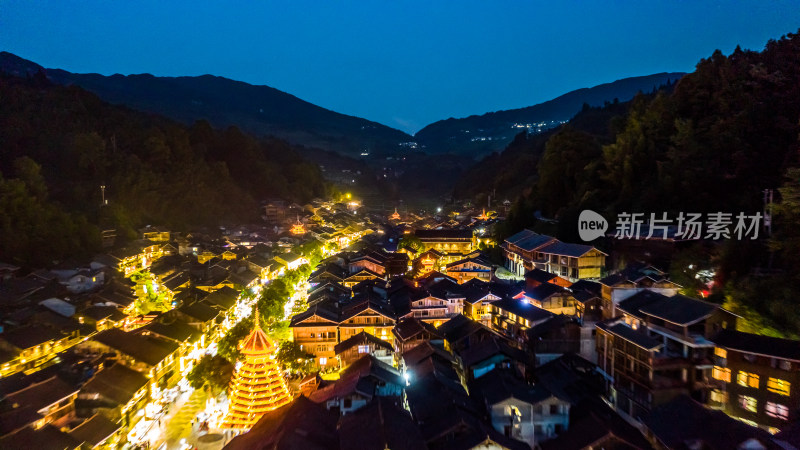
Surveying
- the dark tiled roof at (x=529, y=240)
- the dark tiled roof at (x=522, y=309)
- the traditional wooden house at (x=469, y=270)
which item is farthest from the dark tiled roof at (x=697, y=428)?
the traditional wooden house at (x=469, y=270)

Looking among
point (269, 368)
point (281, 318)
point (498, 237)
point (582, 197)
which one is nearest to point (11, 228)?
point (281, 318)

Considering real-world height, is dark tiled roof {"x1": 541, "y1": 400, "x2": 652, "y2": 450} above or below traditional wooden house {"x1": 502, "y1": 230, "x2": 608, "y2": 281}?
below

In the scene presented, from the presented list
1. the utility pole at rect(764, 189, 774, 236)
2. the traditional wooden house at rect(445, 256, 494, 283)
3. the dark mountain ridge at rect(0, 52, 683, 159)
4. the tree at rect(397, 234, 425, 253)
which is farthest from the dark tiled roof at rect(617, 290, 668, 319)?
the dark mountain ridge at rect(0, 52, 683, 159)

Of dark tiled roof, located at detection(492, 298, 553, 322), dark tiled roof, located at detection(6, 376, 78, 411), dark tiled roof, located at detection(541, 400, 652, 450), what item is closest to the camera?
dark tiled roof, located at detection(541, 400, 652, 450)

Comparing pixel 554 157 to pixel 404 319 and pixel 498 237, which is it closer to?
pixel 498 237

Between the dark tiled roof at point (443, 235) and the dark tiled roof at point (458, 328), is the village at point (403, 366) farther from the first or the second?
the dark tiled roof at point (443, 235)

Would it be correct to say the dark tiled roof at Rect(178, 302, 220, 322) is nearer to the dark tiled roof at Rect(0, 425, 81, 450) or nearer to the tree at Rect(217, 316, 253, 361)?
the tree at Rect(217, 316, 253, 361)

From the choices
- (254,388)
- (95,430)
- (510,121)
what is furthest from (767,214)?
(510,121)
